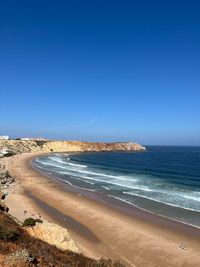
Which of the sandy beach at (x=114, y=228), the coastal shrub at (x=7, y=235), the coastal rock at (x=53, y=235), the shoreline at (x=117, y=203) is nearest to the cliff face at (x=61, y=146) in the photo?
→ the shoreline at (x=117, y=203)

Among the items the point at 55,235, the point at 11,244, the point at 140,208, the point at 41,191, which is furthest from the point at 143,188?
the point at 11,244

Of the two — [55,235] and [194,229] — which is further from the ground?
[55,235]

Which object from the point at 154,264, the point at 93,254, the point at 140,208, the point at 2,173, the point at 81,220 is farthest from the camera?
the point at 2,173

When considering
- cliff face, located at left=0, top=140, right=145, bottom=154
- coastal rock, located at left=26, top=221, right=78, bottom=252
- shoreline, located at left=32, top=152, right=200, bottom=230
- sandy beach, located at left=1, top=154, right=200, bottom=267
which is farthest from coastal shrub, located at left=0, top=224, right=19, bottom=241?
cliff face, located at left=0, top=140, right=145, bottom=154

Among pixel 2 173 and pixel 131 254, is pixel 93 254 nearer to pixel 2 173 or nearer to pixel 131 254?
pixel 131 254

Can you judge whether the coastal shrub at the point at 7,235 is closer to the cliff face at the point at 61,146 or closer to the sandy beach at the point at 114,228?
the sandy beach at the point at 114,228

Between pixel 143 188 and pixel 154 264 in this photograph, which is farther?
pixel 143 188
